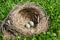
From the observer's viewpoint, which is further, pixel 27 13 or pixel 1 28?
pixel 27 13

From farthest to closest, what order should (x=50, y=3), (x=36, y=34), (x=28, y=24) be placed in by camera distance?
(x=50, y=3) → (x=28, y=24) → (x=36, y=34)

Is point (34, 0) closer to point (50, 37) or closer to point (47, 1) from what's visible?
point (47, 1)

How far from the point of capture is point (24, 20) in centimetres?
495

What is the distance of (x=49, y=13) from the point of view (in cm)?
502

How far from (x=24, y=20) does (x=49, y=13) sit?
496 mm

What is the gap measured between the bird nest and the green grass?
4.4 inches

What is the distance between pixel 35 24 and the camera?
4.79 m

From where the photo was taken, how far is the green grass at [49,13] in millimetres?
4570

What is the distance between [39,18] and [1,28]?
0.70 metres

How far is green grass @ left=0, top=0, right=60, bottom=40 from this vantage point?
15.0 feet

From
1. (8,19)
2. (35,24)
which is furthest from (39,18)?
(8,19)

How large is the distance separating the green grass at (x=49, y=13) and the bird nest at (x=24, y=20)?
113 mm

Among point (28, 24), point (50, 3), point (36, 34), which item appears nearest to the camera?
point (36, 34)

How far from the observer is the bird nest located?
4.49 metres
